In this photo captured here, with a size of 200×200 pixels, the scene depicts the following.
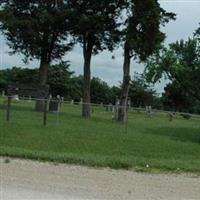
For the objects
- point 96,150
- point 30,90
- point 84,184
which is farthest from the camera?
point 30,90

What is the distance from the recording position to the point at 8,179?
11.0m

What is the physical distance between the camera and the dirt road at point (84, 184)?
388 inches

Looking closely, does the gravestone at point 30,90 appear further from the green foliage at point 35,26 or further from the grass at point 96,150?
the green foliage at point 35,26

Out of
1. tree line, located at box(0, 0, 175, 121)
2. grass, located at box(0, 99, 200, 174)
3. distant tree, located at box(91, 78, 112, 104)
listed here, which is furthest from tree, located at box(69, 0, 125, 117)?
distant tree, located at box(91, 78, 112, 104)

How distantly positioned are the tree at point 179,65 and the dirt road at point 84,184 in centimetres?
5319

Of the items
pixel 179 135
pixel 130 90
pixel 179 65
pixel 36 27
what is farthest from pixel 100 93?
pixel 179 135

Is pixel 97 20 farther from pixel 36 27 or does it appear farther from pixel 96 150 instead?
pixel 96 150

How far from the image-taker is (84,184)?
36.1 ft

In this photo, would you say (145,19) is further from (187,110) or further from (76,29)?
(187,110)

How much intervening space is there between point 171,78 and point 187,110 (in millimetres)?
51586

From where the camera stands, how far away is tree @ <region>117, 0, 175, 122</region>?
43.8 meters

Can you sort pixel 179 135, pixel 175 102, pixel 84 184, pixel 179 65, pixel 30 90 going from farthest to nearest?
pixel 175 102, pixel 179 65, pixel 179 135, pixel 30 90, pixel 84 184

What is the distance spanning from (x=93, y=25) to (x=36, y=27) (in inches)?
177

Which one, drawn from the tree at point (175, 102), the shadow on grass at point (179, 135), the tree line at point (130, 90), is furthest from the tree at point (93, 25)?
the tree at point (175, 102)
